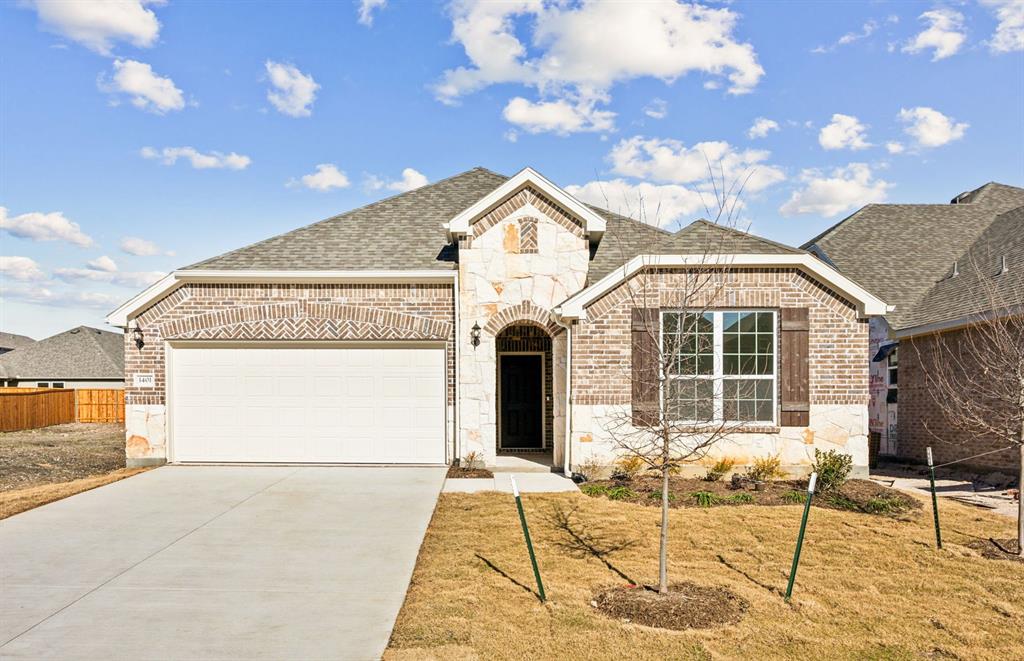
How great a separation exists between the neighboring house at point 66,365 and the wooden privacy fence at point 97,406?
739cm

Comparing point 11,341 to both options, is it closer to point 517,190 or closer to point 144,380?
point 144,380

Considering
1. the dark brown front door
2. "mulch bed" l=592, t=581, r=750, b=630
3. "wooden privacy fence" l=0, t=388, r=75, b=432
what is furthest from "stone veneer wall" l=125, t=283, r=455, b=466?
→ "wooden privacy fence" l=0, t=388, r=75, b=432

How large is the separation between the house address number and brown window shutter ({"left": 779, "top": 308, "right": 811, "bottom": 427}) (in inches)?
468

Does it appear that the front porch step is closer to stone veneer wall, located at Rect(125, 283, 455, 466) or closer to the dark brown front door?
the dark brown front door

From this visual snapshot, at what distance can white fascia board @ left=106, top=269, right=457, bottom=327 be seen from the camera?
13.4 m

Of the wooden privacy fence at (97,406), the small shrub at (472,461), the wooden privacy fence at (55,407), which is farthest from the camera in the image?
the wooden privacy fence at (97,406)

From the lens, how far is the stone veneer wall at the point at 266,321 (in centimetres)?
1354

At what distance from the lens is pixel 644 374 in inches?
480

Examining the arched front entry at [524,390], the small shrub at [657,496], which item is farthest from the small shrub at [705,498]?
the arched front entry at [524,390]

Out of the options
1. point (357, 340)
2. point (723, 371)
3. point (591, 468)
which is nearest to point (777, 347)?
point (723, 371)

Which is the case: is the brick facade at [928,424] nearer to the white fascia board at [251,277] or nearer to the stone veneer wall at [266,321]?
the stone veneer wall at [266,321]

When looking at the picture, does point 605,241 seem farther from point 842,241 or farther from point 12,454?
point 12,454

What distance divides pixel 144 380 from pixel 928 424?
16.7 metres

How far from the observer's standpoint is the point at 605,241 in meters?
15.4
